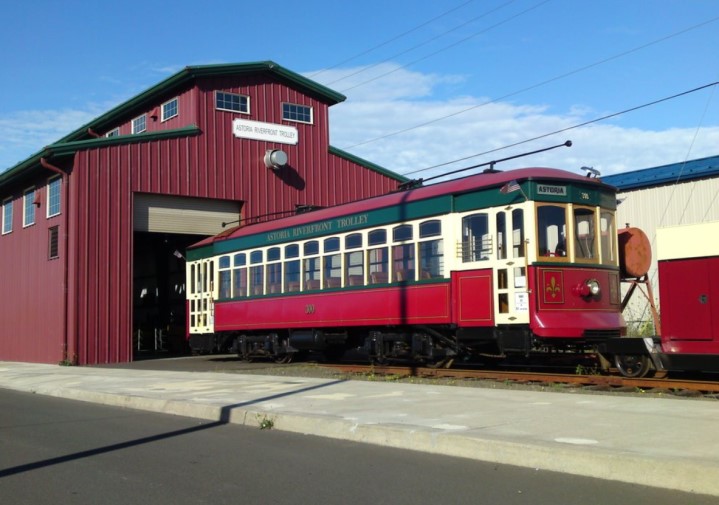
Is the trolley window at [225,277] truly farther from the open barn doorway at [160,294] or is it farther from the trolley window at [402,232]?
the open barn doorway at [160,294]

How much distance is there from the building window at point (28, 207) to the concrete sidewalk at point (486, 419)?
1465 centimetres

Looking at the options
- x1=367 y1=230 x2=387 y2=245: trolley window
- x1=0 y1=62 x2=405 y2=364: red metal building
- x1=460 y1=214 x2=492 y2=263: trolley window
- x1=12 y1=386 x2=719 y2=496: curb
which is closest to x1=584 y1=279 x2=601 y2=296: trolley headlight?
x1=460 y1=214 x2=492 y2=263: trolley window

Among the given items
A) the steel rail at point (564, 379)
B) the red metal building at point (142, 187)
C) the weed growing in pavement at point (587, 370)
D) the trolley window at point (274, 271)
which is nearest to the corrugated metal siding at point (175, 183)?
the red metal building at point (142, 187)

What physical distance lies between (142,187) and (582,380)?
1701cm

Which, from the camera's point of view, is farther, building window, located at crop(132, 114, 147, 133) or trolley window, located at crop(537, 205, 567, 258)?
building window, located at crop(132, 114, 147, 133)

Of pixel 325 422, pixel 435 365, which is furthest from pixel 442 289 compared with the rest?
pixel 325 422

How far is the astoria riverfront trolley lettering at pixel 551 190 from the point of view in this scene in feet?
44.4

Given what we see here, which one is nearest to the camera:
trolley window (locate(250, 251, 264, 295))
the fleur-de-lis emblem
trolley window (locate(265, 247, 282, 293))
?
the fleur-de-lis emblem

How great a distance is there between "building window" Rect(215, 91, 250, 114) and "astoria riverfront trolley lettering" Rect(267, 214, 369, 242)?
28.5 ft

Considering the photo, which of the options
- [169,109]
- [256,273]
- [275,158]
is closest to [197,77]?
[169,109]

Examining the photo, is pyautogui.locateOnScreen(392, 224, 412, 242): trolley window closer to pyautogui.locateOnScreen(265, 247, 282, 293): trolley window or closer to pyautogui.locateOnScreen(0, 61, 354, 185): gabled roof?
pyautogui.locateOnScreen(265, 247, 282, 293): trolley window

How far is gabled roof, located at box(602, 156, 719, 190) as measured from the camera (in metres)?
21.2

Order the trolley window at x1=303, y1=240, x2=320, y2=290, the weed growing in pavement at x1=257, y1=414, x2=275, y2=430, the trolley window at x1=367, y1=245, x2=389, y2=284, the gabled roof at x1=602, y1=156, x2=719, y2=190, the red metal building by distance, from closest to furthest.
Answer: the weed growing in pavement at x1=257, y1=414, x2=275, y2=430
the trolley window at x1=367, y1=245, x2=389, y2=284
the trolley window at x1=303, y1=240, x2=320, y2=290
the gabled roof at x1=602, y1=156, x2=719, y2=190
the red metal building

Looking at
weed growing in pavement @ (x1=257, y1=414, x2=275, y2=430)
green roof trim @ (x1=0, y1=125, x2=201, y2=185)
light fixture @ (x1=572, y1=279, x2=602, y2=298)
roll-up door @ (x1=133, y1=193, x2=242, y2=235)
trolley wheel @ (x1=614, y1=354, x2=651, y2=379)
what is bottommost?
weed growing in pavement @ (x1=257, y1=414, x2=275, y2=430)
